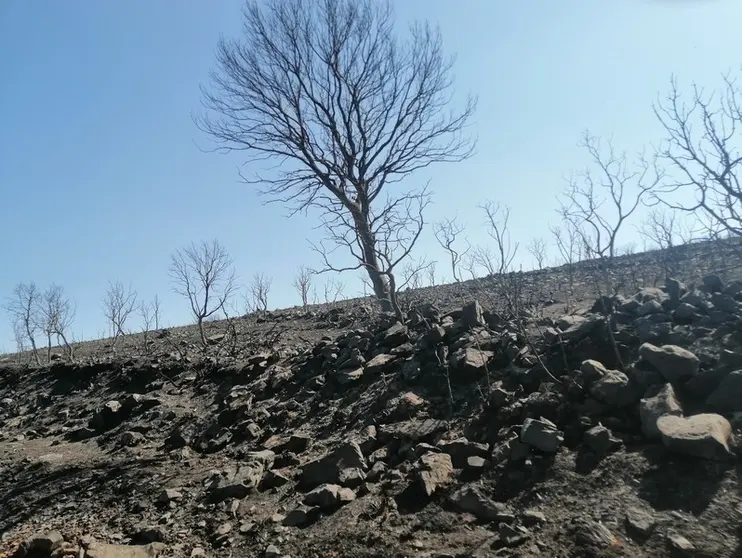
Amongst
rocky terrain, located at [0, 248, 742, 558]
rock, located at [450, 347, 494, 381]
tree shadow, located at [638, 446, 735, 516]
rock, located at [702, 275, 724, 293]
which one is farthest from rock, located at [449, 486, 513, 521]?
rock, located at [702, 275, 724, 293]

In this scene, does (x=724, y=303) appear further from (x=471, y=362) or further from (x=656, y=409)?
(x=471, y=362)

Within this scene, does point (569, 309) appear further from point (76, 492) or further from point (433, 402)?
point (76, 492)

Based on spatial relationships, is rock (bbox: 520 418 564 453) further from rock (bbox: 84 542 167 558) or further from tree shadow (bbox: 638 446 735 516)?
rock (bbox: 84 542 167 558)

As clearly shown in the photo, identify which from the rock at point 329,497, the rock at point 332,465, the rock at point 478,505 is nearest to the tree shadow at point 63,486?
the rock at point 332,465

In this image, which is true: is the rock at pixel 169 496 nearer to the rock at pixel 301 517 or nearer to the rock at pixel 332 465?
the rock at pixel 332 465

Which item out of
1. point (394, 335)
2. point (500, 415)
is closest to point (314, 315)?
point (394, 335)

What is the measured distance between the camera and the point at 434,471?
11.8 ft

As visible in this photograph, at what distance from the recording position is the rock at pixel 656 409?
3.31 metres

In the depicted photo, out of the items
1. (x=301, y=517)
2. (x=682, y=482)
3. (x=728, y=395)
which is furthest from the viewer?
(x=301, y=517)

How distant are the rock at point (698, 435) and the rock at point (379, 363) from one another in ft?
9.87

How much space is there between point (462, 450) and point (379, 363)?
6.96ft

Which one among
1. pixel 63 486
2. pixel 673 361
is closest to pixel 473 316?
pixel 673 361

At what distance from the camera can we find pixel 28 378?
1057 cm

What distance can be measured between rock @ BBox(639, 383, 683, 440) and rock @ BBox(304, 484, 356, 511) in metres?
2.04
